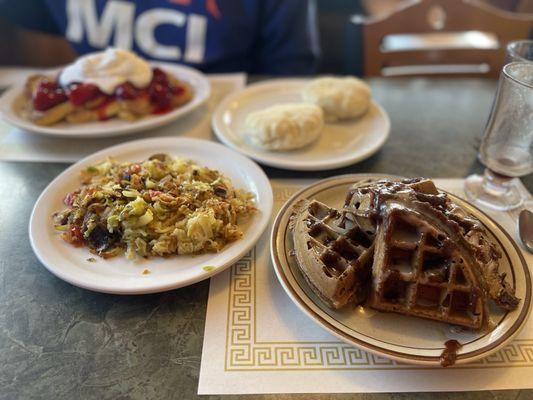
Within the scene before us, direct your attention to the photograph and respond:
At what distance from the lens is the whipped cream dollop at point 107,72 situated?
1688mm

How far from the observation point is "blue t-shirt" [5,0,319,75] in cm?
223

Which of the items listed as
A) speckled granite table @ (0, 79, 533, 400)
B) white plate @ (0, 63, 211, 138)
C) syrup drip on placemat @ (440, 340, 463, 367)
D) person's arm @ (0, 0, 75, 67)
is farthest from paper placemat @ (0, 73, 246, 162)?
syrup drip on placemat @ (440, 340, 463, 367)

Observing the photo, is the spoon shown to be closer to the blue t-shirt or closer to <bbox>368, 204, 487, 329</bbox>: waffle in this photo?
<bbox>368, 204, 487, 329</bbox>: waffle

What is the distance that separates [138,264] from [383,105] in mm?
1444

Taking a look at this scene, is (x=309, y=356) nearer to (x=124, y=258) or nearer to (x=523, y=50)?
(x=124, y=258)

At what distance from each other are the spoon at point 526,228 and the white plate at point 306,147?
53 centimetres

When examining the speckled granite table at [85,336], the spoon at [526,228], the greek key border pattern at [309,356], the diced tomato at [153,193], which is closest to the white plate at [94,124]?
the speckled granite table at [85,336]

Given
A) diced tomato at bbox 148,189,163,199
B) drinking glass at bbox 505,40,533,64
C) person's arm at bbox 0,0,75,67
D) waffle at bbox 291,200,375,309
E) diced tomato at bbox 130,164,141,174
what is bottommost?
person's arm at bbox 0,0,75,67

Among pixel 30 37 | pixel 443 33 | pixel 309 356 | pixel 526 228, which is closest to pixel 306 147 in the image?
pixel 526 228

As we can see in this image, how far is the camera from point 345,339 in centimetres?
82

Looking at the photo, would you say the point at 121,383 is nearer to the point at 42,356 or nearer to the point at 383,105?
the point at 42,356

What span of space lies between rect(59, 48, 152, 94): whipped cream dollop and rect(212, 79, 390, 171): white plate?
1.26 feet

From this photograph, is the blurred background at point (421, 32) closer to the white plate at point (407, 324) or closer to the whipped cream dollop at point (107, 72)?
the whipped cream dollop at point (107, 72)

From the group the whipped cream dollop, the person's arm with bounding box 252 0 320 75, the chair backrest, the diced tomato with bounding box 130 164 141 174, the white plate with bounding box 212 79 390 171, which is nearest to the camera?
the diced tomato with bounding box 130 164 141 174
